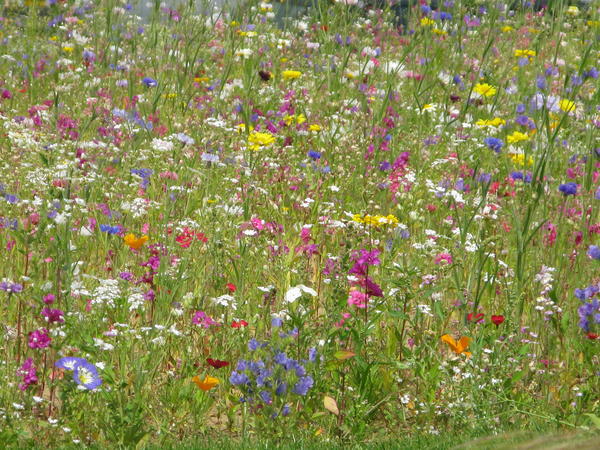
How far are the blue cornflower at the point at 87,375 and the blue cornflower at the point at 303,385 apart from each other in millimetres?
613

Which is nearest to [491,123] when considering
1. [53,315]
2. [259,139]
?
[259,139]

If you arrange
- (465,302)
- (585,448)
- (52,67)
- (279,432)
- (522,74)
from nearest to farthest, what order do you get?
(585,448) < (279,432) < (465,302) < (52,67) < (522,74)

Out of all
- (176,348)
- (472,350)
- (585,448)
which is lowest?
(176,348)

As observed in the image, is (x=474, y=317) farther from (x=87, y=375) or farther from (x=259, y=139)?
(x=259, y=139)

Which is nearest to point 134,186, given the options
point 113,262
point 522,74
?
point 113,262

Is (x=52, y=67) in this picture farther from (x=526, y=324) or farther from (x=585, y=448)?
(x=585, y=448)

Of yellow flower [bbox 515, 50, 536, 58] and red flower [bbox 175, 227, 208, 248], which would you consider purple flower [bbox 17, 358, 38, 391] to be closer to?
red flower [bbox 175, 227, 208, 248]

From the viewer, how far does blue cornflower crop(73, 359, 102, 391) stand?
2529 mm

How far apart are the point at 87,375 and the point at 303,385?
2.22 feet

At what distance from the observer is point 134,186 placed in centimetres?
411

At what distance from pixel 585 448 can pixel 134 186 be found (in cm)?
314

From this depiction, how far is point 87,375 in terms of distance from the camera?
2.58 meters

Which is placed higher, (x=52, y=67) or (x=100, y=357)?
(x=52, y=67)

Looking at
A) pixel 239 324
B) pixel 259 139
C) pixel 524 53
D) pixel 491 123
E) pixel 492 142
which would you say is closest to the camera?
pixel 239 324
